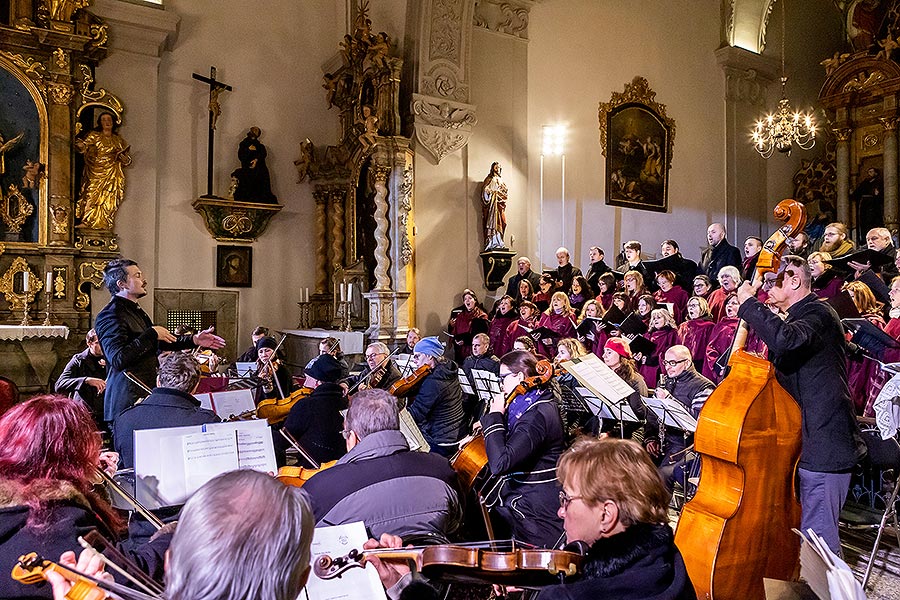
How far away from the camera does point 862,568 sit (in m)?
3.71

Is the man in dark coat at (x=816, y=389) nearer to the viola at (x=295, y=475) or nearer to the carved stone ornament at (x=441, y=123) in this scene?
the viola at (x=295, y=475)

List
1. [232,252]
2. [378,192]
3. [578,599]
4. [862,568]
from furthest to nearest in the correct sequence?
[232,252] < [378,192] < [862,568] < [578,599]

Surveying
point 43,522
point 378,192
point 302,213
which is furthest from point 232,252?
point 43,522

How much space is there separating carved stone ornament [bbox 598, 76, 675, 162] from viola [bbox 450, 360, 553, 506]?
9.74 metres

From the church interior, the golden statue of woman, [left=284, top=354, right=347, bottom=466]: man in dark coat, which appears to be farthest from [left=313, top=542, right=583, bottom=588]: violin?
the golden statue of woman

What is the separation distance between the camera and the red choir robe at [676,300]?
7.99 metres

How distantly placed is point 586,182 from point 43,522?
11152 mm

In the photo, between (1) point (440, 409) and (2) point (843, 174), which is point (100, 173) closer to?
(1) point (440, 409)

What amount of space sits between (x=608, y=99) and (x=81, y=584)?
12.3m

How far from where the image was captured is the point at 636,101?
12.5 metres

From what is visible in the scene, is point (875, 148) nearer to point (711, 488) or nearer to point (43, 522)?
point (711, 488)

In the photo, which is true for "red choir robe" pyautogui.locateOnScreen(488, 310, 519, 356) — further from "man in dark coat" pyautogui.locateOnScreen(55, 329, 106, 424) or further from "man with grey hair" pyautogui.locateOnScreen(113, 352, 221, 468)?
"man with grey hair" pyautogui.locateOnScreen(113, 352, 221, 468)

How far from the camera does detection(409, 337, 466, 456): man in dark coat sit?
5141 mm

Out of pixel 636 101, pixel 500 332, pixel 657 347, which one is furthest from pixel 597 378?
pixel 636 101
